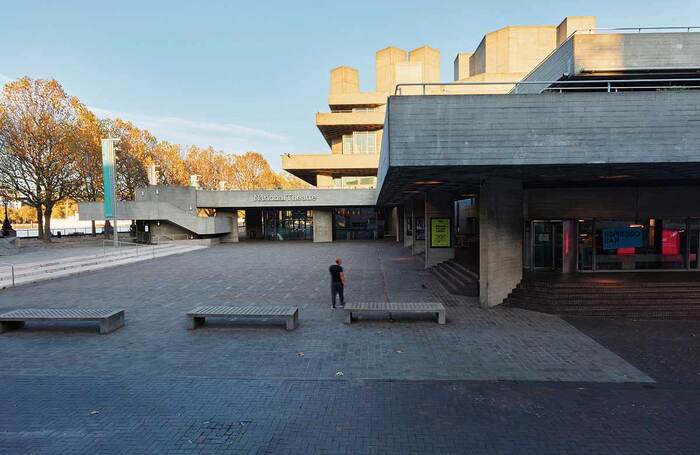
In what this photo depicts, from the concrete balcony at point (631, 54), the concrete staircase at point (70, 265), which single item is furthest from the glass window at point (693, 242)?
the concrete staircase at point (70, 265)

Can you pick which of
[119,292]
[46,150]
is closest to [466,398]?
[119,292]

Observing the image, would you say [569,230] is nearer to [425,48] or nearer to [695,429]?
[695,429]

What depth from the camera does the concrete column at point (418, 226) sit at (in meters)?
24.0

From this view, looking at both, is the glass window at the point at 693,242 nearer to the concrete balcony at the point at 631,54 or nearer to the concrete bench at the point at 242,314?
the concrete balcony at the point at 631,54

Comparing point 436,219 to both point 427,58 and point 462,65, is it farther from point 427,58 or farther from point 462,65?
point 462,65

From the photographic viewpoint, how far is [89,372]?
21.7 ft

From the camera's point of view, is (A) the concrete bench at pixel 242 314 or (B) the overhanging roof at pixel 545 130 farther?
(A) the concrete bench at pixel 242 314

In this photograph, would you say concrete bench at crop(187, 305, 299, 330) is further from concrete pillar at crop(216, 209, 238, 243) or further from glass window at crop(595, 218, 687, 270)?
concrete pillar at crop(216, 209, 238, 243)

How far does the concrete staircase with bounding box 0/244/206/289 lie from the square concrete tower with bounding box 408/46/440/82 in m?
38.8

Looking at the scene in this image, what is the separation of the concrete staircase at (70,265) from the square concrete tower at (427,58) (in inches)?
1527

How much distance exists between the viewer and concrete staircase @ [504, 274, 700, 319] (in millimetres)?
10031

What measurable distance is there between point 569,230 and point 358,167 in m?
28.1

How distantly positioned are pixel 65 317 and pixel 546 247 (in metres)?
15.1

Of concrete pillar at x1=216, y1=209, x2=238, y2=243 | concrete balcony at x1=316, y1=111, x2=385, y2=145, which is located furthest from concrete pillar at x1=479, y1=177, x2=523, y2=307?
concrete pillar at x1=216, y1=209, x2=238, y2=243
